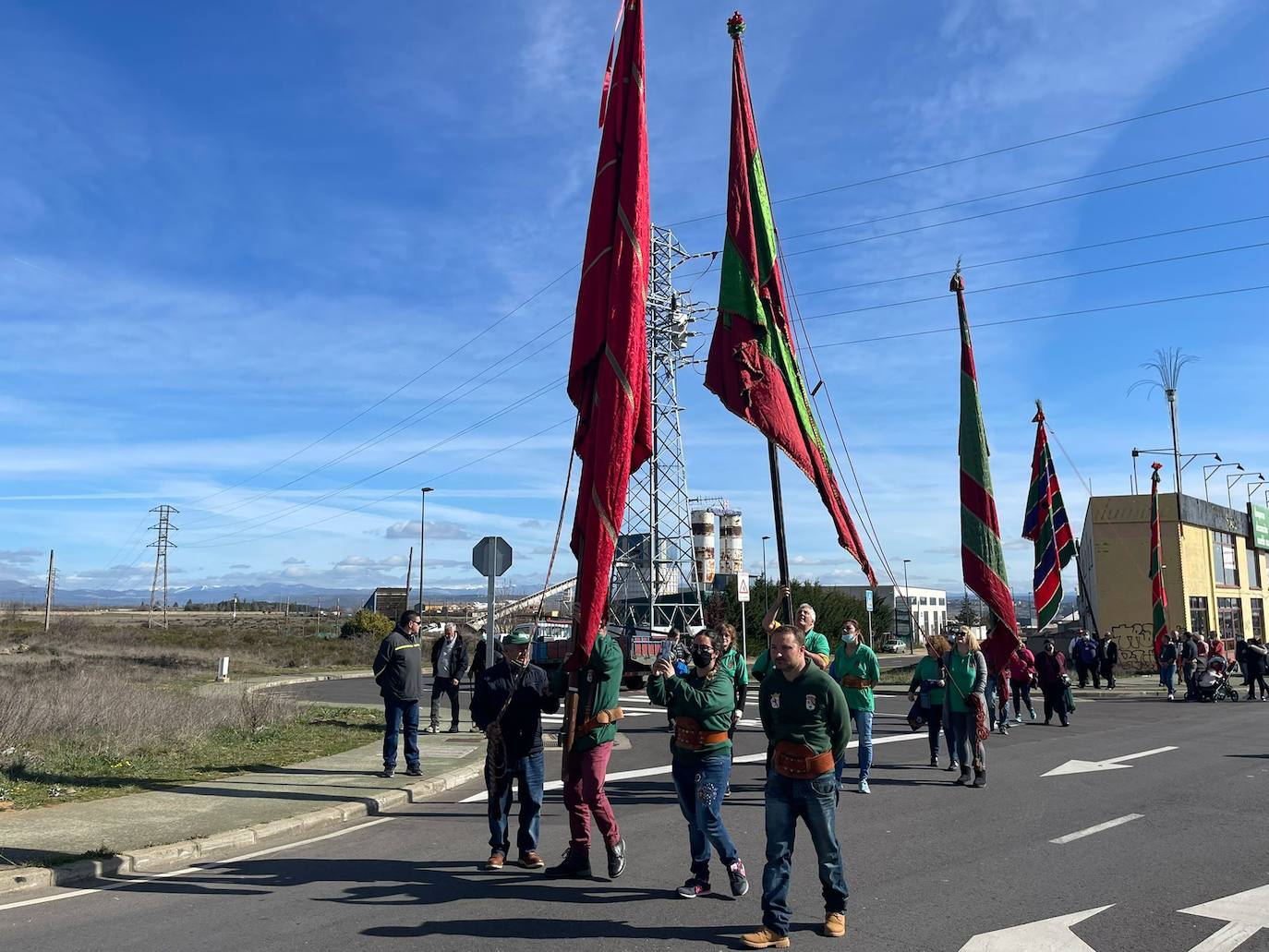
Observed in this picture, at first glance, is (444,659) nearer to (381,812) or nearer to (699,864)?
(381,812)

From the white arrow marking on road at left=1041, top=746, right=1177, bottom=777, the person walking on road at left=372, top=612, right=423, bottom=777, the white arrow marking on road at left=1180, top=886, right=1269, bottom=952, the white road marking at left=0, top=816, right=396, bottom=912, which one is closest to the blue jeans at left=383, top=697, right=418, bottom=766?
the person walking on road at left=372, top=612, right=423, bottom=777

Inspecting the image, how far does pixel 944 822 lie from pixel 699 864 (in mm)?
3415

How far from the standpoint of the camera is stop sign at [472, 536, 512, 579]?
1460 centimetres

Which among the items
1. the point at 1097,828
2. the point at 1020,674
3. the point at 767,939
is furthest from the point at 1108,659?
the point at 767,939

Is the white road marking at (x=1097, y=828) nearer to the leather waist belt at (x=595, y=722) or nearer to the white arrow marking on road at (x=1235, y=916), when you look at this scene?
the white arrow marking on road at (x=1235, y=916)

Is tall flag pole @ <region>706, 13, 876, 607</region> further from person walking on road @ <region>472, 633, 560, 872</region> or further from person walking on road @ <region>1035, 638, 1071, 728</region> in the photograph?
person walking on road @ <region>1035, 638, 1071, 728</region>

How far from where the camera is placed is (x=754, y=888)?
267 inches

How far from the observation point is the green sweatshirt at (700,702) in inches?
264

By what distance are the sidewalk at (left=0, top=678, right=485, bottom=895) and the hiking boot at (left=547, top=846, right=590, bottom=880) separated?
3000 mm

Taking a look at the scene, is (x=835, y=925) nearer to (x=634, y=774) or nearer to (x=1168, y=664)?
(x=634, y=774)

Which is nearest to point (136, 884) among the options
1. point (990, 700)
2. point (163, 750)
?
point (163, 750)

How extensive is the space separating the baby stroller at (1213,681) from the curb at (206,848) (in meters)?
20.1

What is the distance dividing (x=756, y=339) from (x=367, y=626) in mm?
50941

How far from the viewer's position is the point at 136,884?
7016mm
